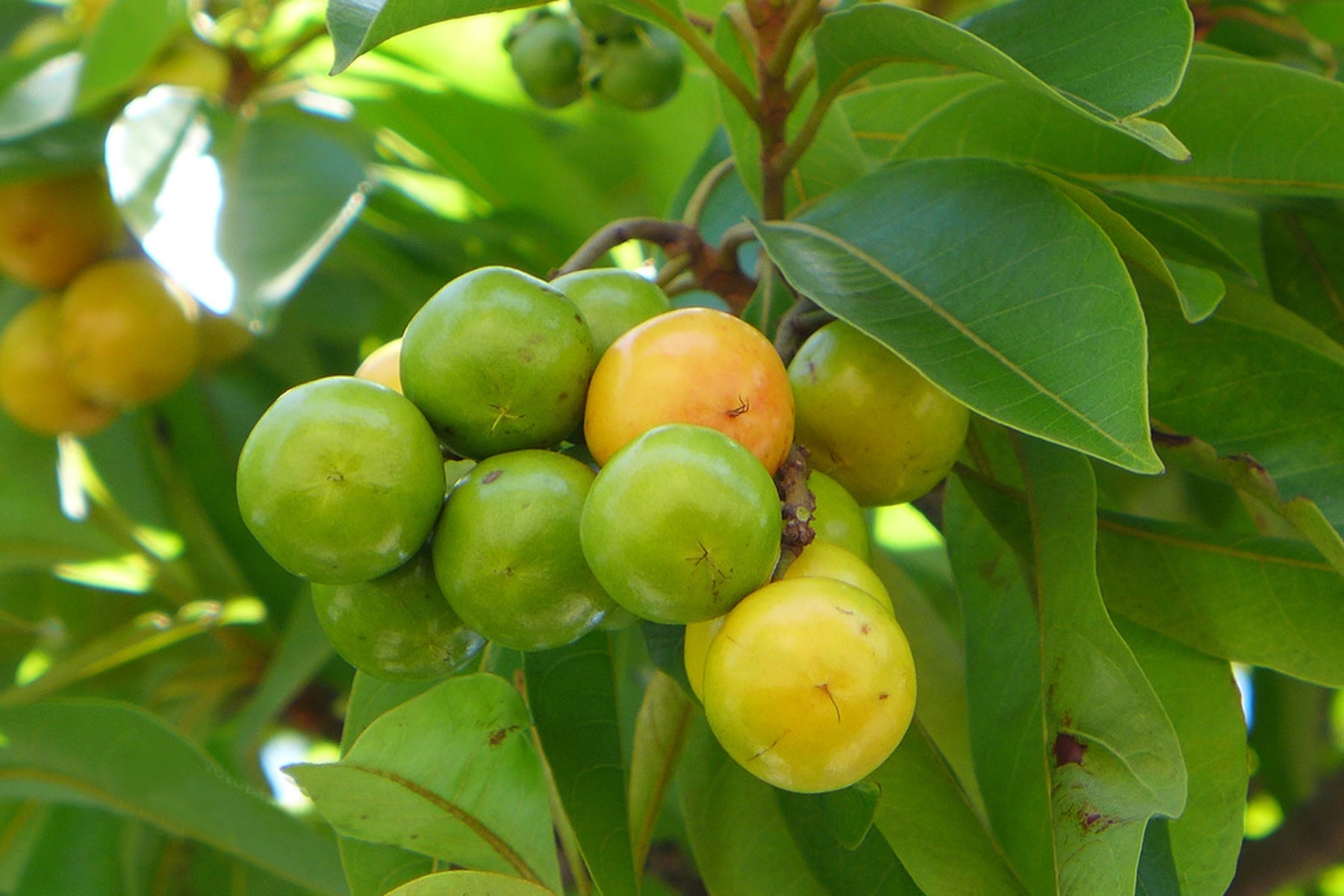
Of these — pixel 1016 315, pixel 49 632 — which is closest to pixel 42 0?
pixel 49 632

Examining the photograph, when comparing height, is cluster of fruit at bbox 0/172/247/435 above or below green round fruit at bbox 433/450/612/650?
below

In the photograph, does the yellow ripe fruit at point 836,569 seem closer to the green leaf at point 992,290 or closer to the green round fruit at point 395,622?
the green leaf at point 992,290

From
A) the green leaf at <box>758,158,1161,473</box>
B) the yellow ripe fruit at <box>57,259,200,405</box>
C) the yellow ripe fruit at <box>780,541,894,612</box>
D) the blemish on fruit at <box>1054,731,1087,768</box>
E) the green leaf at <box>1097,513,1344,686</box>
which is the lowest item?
the yellow ripe fruit at <box>57,259,200,405</box>

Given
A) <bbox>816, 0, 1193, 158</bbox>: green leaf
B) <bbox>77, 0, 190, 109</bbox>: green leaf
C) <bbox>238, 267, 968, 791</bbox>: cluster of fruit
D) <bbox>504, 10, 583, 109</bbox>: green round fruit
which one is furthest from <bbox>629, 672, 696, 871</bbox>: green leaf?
<bbox>77, 0, 190, 109</bbox>: green leaf

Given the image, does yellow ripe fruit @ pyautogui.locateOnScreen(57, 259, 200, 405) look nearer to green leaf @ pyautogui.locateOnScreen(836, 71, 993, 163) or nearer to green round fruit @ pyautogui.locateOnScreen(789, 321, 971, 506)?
green leaf @ pyautogui.locateOnScreen(836, 71, 993, 163)

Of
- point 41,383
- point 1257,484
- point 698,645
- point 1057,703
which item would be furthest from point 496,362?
point 41,383

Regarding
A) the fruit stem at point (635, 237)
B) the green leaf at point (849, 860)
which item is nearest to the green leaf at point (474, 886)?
the green leaf at point (849, 860)

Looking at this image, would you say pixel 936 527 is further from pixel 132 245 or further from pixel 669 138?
pixel 132 245
